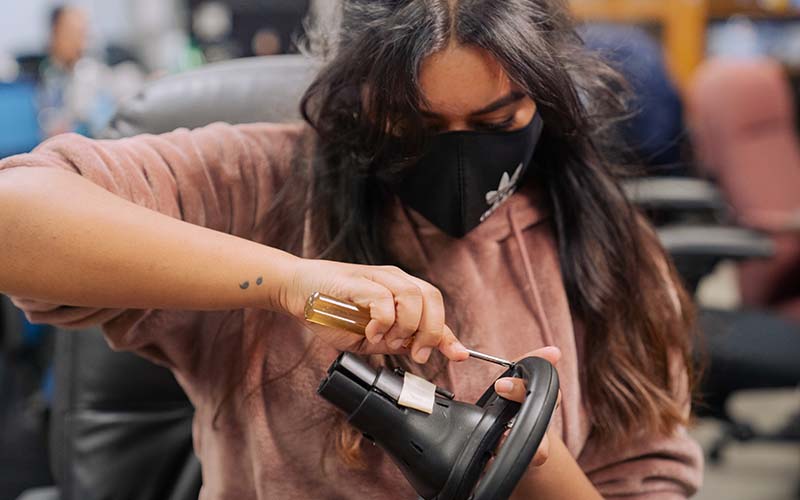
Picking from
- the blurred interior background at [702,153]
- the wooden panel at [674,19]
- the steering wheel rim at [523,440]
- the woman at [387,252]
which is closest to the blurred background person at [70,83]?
the blurred interior background at [702,153]

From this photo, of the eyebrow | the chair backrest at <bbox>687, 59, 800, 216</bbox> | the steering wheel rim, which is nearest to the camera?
the steering wheel rim

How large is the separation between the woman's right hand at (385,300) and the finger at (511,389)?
49 millimetres

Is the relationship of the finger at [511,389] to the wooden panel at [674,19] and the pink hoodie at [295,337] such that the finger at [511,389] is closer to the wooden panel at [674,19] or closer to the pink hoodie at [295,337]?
the pink hoodie at [295,337]

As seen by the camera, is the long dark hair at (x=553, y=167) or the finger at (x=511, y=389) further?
the long dark hair at (x=553, y=167)

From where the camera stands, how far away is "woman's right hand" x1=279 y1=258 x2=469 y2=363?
699mm

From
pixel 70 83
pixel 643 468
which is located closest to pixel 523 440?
pixel 643 468

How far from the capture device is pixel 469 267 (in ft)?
3.11

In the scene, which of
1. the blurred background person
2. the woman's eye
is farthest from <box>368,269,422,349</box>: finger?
the blurred background person

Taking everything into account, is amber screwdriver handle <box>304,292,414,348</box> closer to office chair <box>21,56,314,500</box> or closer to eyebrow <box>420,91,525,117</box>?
eyebrow <box>420,91,525,117</box>

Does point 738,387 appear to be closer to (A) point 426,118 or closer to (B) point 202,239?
(A) point 426,118

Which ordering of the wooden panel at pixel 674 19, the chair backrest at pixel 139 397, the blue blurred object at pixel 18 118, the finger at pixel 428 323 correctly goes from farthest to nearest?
the wooden panel at pixel 674 19, the blue blurred object at pixel 18 118, the chair backrest at pixel 139 397, the finger at pixel 428 323

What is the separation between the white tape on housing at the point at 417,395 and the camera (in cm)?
72

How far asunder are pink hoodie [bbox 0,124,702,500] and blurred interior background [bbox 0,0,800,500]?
0.25 metres

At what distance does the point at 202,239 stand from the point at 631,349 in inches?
19.3
